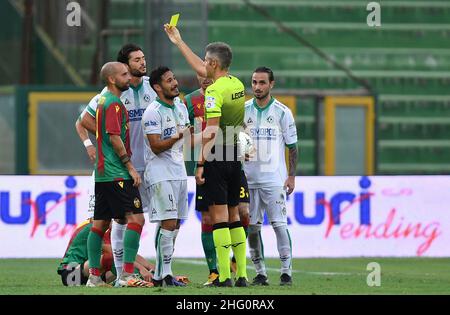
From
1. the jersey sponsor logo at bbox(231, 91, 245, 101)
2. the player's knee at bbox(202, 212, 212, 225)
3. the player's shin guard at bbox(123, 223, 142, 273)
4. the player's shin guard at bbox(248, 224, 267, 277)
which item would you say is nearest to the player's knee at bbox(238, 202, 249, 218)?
the player's knee at bbox(202, 212, 212, 225)

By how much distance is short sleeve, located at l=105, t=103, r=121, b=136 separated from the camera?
10500mm

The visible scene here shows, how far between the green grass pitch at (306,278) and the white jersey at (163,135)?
3.20ft

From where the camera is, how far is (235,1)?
24.5m

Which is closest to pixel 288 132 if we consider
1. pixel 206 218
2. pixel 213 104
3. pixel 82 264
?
pixel 206 218

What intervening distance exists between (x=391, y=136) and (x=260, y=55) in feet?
9.34

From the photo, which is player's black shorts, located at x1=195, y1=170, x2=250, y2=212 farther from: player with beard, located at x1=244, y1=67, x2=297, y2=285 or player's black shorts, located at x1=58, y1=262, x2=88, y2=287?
player's black shorts, located at x1=58, y1=262, x2=88, y2=287

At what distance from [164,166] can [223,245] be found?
3.07ft

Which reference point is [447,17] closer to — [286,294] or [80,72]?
[80,72]

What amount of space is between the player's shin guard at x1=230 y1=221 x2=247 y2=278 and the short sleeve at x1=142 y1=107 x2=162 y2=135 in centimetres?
102

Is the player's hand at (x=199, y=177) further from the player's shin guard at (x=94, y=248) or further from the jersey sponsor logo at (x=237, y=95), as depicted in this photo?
the player's shin guard at (x=94, y=248)

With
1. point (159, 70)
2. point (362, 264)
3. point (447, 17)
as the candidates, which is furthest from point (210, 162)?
point (447, 17)

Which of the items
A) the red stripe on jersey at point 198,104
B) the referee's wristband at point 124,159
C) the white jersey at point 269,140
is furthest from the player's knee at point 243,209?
the referee's wristband at point 124,159

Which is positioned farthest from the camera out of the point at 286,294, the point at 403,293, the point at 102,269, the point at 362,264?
the point at 362,264

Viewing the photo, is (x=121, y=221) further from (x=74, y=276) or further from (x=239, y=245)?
(x=239, y=245)
